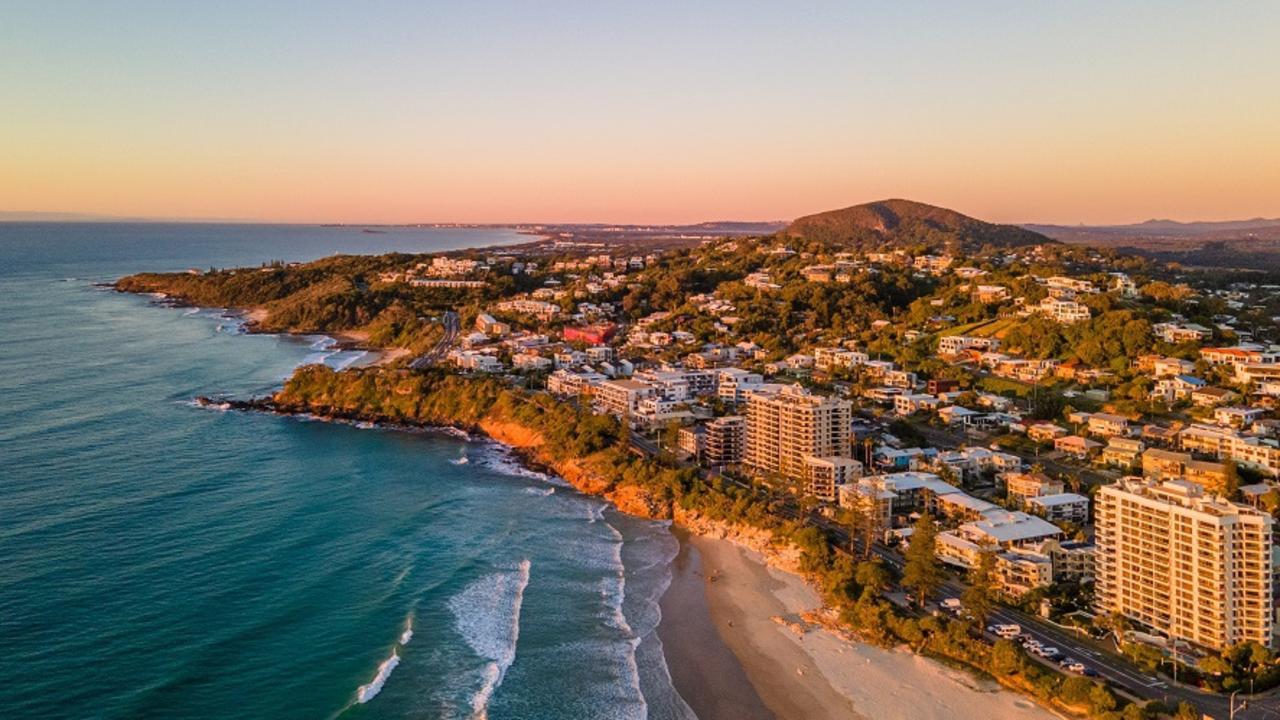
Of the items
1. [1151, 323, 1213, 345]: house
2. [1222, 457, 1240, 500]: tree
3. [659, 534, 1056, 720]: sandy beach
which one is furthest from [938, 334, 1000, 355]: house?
[659, 534, 1056, 720]: sandy beach

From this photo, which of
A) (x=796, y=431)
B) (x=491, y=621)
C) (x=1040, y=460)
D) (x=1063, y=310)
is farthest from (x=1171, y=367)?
(x=491, y=621)

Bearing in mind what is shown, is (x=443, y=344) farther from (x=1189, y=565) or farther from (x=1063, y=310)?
(x=1189, y=565)

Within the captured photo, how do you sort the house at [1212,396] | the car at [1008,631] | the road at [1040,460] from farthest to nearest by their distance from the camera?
the house at [1212,396], the road at [1040,460], the car at [1008,631]

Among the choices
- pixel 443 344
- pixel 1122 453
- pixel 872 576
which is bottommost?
pixel 872 576

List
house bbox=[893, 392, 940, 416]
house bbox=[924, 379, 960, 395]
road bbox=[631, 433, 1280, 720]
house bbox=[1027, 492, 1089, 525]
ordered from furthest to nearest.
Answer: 1. house bbox=[924, 379, 960, 395]
2. house bbox=[893, 392, 940, 416]
3. house bbox=[1027, 492, 1089, 525]
4. road bbox=[631, 433, 1280, 720]

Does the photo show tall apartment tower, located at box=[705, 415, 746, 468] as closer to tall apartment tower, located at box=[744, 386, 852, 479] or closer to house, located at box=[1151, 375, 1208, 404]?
tall apartment tower, located at box=[744, 386, 852, 479]

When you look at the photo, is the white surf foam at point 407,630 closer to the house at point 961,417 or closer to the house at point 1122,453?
the house at point 1122,453

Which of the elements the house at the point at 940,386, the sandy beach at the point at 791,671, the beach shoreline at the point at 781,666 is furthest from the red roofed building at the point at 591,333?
the sandy beach at the point at 791,671
